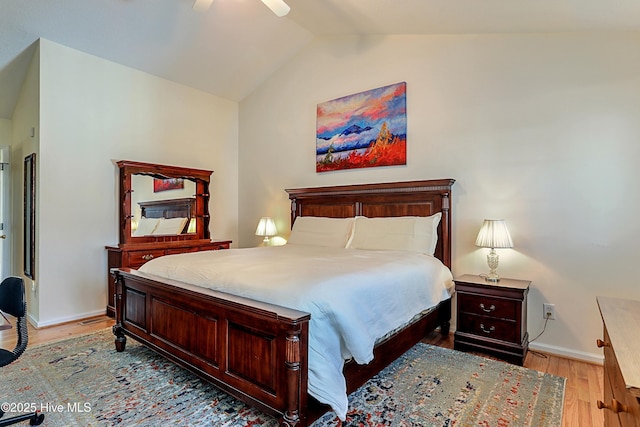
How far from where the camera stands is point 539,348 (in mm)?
2896

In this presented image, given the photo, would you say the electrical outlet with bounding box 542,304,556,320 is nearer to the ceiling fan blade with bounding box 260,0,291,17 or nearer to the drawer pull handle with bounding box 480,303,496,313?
the drawer pull handle with bounding box 480,303,496,313

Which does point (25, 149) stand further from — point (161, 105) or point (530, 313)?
point (530, 313)

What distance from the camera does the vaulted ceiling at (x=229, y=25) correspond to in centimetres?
259

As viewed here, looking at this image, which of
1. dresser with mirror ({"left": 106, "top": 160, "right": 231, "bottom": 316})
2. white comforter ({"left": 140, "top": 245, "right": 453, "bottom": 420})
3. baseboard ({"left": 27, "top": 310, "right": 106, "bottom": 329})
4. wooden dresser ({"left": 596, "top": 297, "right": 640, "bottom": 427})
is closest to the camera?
wooden dresser ({"left": 596, "top": 297, "right": 640, "bottom": 427})

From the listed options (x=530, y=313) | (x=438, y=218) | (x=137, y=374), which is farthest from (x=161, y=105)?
(x=530, y=313)

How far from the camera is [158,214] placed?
14.3ft

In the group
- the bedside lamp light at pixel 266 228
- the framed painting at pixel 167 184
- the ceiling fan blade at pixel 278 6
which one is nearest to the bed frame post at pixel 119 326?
the framed painting at pixel 167 184

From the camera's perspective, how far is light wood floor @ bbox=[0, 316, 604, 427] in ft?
6.36

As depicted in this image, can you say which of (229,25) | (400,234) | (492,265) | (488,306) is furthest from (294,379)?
(229,25)

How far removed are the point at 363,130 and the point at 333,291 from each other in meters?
2.66

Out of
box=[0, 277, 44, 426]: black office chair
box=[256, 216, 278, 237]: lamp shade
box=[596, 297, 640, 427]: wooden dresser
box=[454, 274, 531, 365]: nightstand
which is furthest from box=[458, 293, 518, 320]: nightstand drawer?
box=[0, 277, 44, 426]: black office chair

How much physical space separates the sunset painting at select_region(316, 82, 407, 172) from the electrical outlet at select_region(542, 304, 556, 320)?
72.1 inches

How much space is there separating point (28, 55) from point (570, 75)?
5149mm

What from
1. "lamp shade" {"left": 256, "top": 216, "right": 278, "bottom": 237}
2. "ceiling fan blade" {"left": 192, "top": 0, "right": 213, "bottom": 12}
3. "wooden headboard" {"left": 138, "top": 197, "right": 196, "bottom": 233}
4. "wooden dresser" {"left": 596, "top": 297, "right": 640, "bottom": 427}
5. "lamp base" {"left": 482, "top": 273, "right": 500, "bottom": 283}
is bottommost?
"lamp base" {"left": 482, "top": 273, "right": 500, "bottom": 283}
